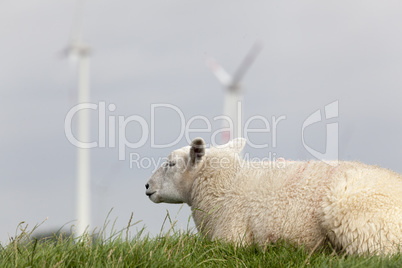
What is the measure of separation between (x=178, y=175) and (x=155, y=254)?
3.33 meters

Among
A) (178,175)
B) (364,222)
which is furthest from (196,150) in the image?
(364,222)

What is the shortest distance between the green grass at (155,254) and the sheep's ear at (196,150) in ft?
5.73

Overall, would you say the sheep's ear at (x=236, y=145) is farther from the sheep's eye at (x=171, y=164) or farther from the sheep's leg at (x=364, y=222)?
the sheep's leg at (x=364, y=222)

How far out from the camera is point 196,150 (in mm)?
10227

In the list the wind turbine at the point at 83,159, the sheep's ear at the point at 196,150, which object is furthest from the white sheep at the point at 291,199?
the wind turbine at the point at 83,159

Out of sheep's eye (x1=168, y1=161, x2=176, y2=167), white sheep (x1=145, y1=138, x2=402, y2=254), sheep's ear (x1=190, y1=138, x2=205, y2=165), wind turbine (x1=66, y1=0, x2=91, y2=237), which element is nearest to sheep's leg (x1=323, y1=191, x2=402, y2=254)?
white sheep (x1=145, y1=138, x2=402, y2=254)

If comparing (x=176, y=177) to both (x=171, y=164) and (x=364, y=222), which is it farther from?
(x=364, y=222)

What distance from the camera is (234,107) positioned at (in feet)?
83.0

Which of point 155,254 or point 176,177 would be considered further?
point 176,177

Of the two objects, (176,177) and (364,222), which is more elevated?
(176,177)

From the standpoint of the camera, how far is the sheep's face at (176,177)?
10328mm

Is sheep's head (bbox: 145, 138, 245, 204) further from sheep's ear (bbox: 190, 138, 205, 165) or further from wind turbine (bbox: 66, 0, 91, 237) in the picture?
wind turbine (bbox: 66, 0, 91, 237)

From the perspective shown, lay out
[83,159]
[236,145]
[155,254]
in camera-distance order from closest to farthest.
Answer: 1. [155,254]
2. [236,145]
3. [83,159]

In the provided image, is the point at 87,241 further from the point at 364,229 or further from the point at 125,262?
the point at 364,229
